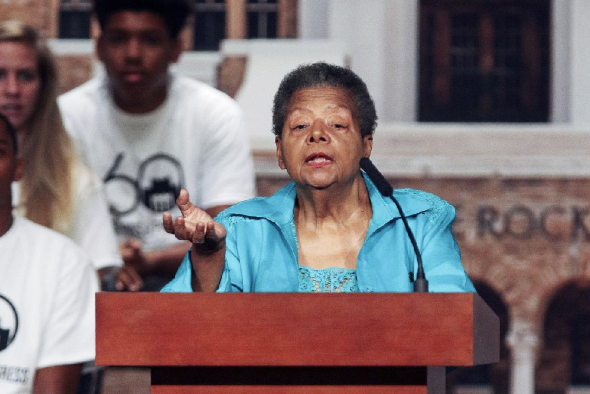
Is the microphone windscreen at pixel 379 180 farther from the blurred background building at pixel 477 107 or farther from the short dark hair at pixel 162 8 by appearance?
the blurred background building at pixel 477 107

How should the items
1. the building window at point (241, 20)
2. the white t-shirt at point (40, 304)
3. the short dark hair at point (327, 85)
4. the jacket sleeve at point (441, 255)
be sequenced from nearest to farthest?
the jacket sleeve at point (441, 255)
the short dark hair at point (327, 85)
the white t-shirt at point (40, 304)
the building window at point (241, 20)

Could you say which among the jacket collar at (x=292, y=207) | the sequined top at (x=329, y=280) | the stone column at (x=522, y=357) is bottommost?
the stone column at (x=522, y=357)

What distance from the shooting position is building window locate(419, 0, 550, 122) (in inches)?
496

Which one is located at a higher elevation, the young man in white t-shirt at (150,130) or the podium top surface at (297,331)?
the young man in white t-shirt at (150,130)

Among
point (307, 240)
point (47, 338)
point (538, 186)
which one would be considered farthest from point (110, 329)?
point (538, 186)


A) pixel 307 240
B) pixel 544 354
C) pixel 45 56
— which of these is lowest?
pixel 544 354

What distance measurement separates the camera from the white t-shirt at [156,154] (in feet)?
15.5

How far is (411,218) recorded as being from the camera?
301cm

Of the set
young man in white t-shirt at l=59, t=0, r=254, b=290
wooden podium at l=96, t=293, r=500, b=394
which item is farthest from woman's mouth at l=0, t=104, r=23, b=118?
wooden podium at l=96, t=293, r=500, b=394

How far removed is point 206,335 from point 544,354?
11029mm

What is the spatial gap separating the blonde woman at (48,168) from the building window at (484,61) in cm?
843

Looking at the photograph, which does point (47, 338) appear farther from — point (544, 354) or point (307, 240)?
point (544, 354)

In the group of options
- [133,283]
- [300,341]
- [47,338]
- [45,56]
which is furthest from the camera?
[45,56]

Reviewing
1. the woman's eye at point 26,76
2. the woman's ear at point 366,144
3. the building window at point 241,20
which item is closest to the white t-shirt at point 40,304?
the woman's eye at point 26,76
